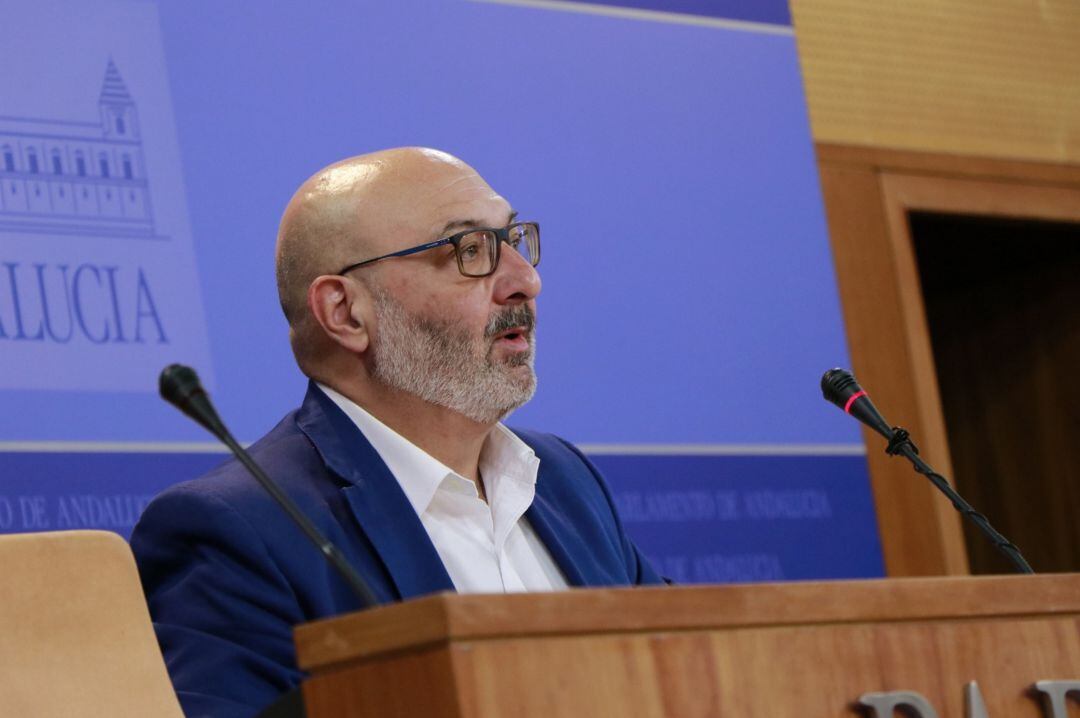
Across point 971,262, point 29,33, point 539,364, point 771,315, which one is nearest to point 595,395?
point 539,364

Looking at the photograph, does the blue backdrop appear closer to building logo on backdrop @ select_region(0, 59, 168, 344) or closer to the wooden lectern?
building logo on backdrop @ select_region(0, 59, 168, 344)

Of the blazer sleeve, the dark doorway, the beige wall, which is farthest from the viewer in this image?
the dark doorway

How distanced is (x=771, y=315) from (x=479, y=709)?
2.90 meters

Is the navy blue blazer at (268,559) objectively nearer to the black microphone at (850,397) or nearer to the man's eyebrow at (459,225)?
the man's eyebrow at (459,225)

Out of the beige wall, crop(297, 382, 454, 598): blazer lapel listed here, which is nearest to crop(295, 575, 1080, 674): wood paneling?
crop(297, 382, 454, 598): blazer lapel

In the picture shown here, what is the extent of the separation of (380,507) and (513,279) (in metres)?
0.46

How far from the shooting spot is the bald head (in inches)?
103

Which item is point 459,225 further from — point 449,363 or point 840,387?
point 840,387

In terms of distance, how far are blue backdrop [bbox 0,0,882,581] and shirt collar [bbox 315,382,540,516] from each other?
21.9 inches

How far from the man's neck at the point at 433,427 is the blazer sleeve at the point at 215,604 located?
462 millimetres

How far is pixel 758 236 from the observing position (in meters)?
4.09

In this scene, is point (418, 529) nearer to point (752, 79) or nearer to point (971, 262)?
point (752, 79)

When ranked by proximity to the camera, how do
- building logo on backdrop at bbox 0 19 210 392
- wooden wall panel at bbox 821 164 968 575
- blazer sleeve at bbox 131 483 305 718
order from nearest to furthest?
blazer sleeve at bbox 131 483 305 718 < building logo on backdrop at bbox 0 19 210 392 < wooden wall panel at bbox 821 164 968 575

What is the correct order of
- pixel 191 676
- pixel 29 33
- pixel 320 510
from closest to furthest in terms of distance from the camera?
1. pixel 191 676
2. pixel 320 510
3. pixel 29 33
